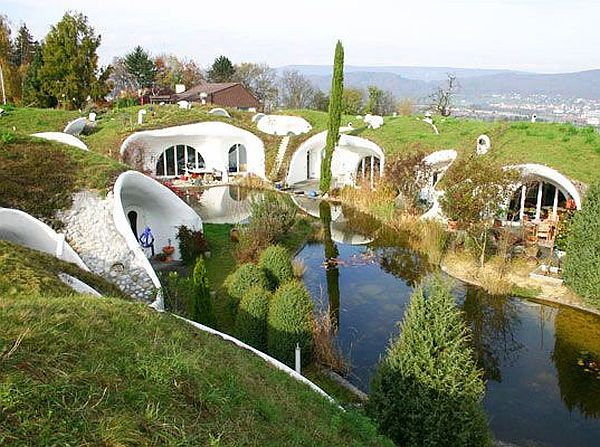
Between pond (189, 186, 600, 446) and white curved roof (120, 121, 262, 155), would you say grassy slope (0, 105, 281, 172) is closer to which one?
white curved roof (120, 121, 262, 155)

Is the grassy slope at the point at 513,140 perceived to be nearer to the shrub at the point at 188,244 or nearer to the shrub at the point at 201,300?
the shrub at the point at 188,244

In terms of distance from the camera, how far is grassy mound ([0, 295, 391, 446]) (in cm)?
313

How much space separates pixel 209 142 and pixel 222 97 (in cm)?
1410

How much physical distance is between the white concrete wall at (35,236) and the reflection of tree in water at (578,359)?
8.17 m

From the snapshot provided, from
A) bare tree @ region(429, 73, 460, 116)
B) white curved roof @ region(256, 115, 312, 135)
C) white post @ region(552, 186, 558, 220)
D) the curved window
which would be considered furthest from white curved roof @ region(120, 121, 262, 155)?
bare tree @ region(429, 73, 460, 116)

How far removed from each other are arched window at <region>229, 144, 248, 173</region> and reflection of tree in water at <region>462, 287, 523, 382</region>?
16696 millimetres

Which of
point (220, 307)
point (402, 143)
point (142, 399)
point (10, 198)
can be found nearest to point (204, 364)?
point (142, 399)

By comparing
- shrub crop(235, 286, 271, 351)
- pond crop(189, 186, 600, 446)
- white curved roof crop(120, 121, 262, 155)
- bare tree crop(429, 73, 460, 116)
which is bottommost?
pond crop(189, 186, 600, 446)

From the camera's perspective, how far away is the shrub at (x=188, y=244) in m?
13.1

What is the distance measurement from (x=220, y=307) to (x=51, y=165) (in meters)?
5.24

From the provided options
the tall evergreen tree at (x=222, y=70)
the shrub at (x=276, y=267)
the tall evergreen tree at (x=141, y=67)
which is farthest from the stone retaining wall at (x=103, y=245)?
the tall evergreen tree at (x=222, y=70)

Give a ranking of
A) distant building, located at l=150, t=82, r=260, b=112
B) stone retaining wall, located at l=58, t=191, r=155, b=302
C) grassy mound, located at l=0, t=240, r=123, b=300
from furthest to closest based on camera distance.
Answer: distant building, located at l=150, t=82, r=260, b=112, stone retaining wall, located at l=58, t=191, r=155, b=302, grassy mound, located at l=0, t=240, r=123, b=300

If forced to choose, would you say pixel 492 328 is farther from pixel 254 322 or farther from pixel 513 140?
pixel 513 140

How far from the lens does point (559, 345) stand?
30.5 ft
